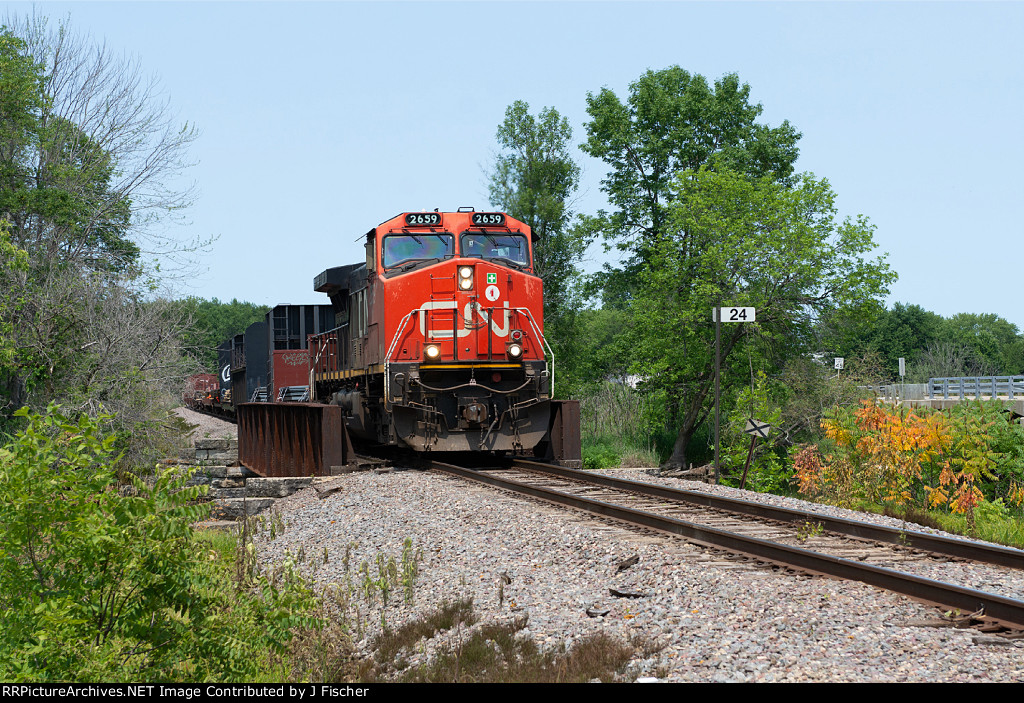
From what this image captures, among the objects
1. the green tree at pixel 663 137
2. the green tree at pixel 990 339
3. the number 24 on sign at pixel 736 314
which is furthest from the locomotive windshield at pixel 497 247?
the green tree at pixel 990 339

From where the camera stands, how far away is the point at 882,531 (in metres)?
9.09

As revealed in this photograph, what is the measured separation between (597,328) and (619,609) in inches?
3454

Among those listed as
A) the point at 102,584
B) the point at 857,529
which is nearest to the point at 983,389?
the point at 857,529

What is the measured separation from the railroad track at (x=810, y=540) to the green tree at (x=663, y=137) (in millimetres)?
26853

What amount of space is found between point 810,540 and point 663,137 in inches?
1237

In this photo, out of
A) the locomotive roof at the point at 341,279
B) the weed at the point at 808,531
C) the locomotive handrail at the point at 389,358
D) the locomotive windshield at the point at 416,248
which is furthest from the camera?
the locomotive roof at the point at 341,279

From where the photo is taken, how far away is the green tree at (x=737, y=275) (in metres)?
30.5

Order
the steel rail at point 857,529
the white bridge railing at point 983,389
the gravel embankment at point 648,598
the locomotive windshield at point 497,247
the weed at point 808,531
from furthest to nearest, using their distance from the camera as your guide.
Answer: the white bridge railing at point 983,389
the locomotive windshield at point 497,247
the weed at point 808,531
the steel rail at point 857,529
the gravel embankment at point 648,598

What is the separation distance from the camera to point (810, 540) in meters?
9.06

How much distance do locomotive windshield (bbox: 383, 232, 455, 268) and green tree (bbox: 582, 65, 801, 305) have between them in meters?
22.7

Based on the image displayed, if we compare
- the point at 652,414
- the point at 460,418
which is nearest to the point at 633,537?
the point at 460,418

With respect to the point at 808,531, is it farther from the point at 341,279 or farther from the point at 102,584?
the point at 341,279

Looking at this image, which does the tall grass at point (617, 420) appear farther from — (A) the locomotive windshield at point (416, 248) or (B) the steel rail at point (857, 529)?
(B) the steel rail at point (857, 529)

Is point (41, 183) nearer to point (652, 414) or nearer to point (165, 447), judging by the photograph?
point (165, 447)
